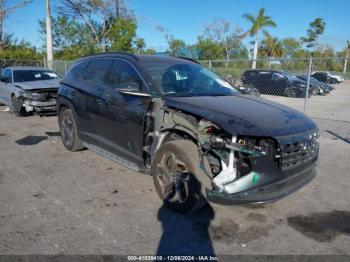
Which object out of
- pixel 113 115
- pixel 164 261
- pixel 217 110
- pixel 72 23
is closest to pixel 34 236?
pixel 164 261

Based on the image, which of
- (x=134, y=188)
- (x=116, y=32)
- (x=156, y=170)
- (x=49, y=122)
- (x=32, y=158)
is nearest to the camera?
(x=156, y=170)

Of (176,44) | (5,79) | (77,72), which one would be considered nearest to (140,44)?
(176,44)

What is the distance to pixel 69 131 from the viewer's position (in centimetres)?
642

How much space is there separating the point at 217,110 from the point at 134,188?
5.73ft

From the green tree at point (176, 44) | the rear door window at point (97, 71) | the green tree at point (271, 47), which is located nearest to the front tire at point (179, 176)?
the rear door window at point (97, 71)

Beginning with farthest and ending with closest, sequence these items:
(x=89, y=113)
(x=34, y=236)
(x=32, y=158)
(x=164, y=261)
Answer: (x=32, y=158) < (x=89, y=113) < (x=34, y=236) < (x=164, y=261)

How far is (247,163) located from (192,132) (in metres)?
0.72

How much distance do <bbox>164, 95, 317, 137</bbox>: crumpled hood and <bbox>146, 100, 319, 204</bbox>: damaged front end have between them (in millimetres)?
75

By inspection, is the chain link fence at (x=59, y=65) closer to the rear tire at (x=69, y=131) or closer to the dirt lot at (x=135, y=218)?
the rear tire at (x=69, y=131)

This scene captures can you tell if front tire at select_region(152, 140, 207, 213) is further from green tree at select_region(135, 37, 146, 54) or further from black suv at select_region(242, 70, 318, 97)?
green tree at select_region(135, 37, 146, 54)

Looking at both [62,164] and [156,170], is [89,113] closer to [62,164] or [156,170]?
[62,164]

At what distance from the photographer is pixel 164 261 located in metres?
3.10

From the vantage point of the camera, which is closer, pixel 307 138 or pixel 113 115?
pixel 307 138

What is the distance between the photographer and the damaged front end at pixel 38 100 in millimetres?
10174
